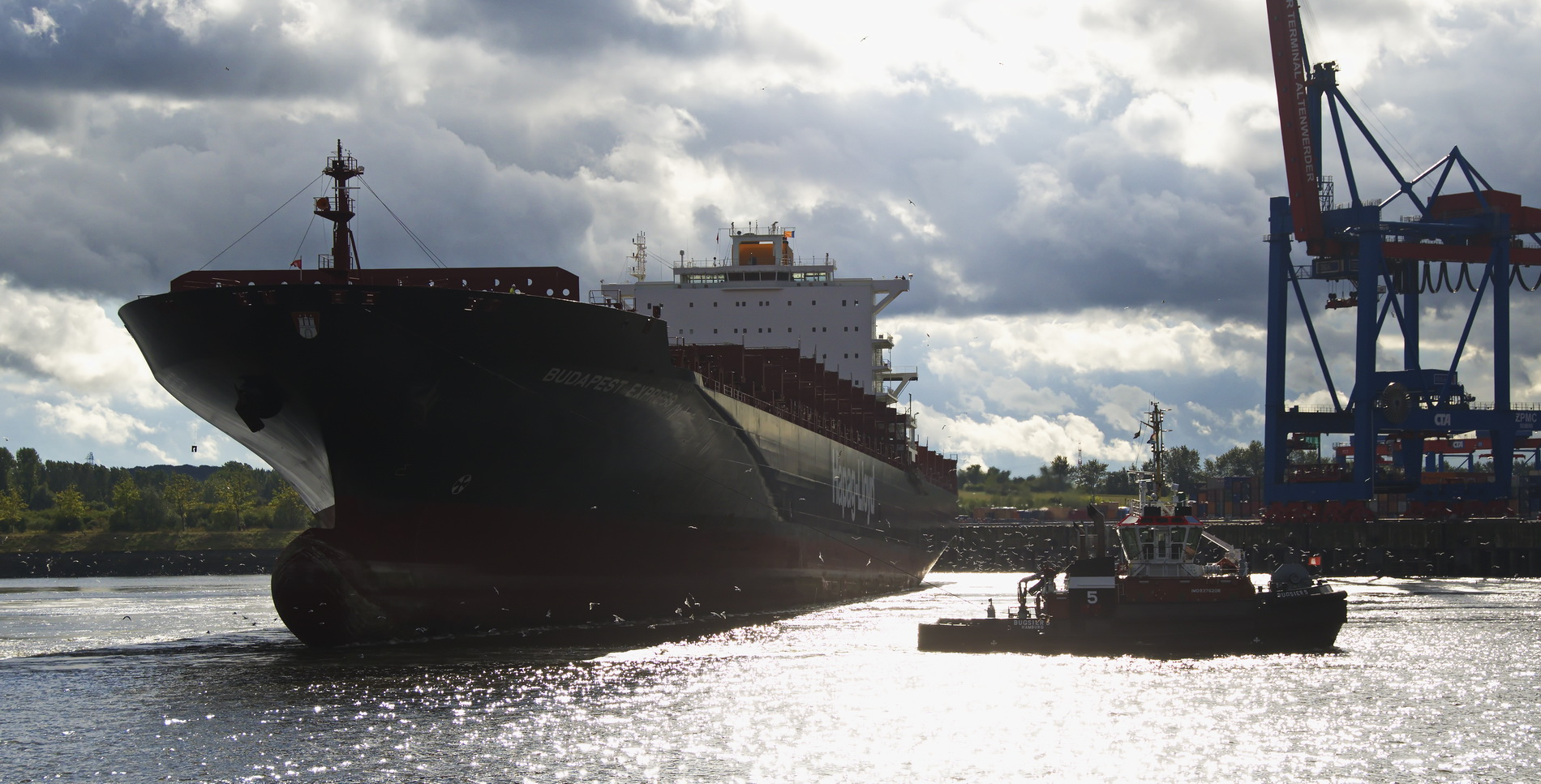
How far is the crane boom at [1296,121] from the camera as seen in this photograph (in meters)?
57.5

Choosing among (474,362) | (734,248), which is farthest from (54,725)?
(734,248)

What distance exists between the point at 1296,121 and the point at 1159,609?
41.4m

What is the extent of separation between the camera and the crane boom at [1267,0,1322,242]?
57469mm

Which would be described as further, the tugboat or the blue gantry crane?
the blue gantry crane

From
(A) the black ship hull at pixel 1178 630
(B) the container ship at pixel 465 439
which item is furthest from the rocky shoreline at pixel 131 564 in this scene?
(A) the black ship hull at pixel 1178 630

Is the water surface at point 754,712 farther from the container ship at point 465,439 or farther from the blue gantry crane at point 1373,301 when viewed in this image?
the blue gantry crane at point 1373,301

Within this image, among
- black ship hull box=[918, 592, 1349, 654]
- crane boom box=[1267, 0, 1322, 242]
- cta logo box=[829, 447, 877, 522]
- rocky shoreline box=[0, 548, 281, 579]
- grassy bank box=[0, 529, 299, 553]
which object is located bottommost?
rocky shoreline box=[0, 548, 281, 579]

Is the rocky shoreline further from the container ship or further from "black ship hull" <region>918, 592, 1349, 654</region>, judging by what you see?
"black ship hull" <region>918, 592, 1349, 654</region>

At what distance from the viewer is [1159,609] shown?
22.8 metres

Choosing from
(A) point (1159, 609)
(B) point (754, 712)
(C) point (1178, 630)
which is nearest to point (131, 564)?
(A) point (1159, 609)

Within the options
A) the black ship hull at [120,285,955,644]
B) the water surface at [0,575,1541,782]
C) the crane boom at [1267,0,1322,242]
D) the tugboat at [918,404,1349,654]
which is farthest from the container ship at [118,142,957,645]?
the crane boom at [1267,0,1322,242]

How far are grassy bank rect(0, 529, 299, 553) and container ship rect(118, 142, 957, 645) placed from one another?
65.9m

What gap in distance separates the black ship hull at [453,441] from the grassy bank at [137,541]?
66.6 m

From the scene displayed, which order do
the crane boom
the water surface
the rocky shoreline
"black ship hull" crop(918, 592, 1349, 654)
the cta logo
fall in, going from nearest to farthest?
the water surface, "black ship hull" crop(918, 592, 1349, 654), the cta logo, the crane boom, the rocky shoreline
